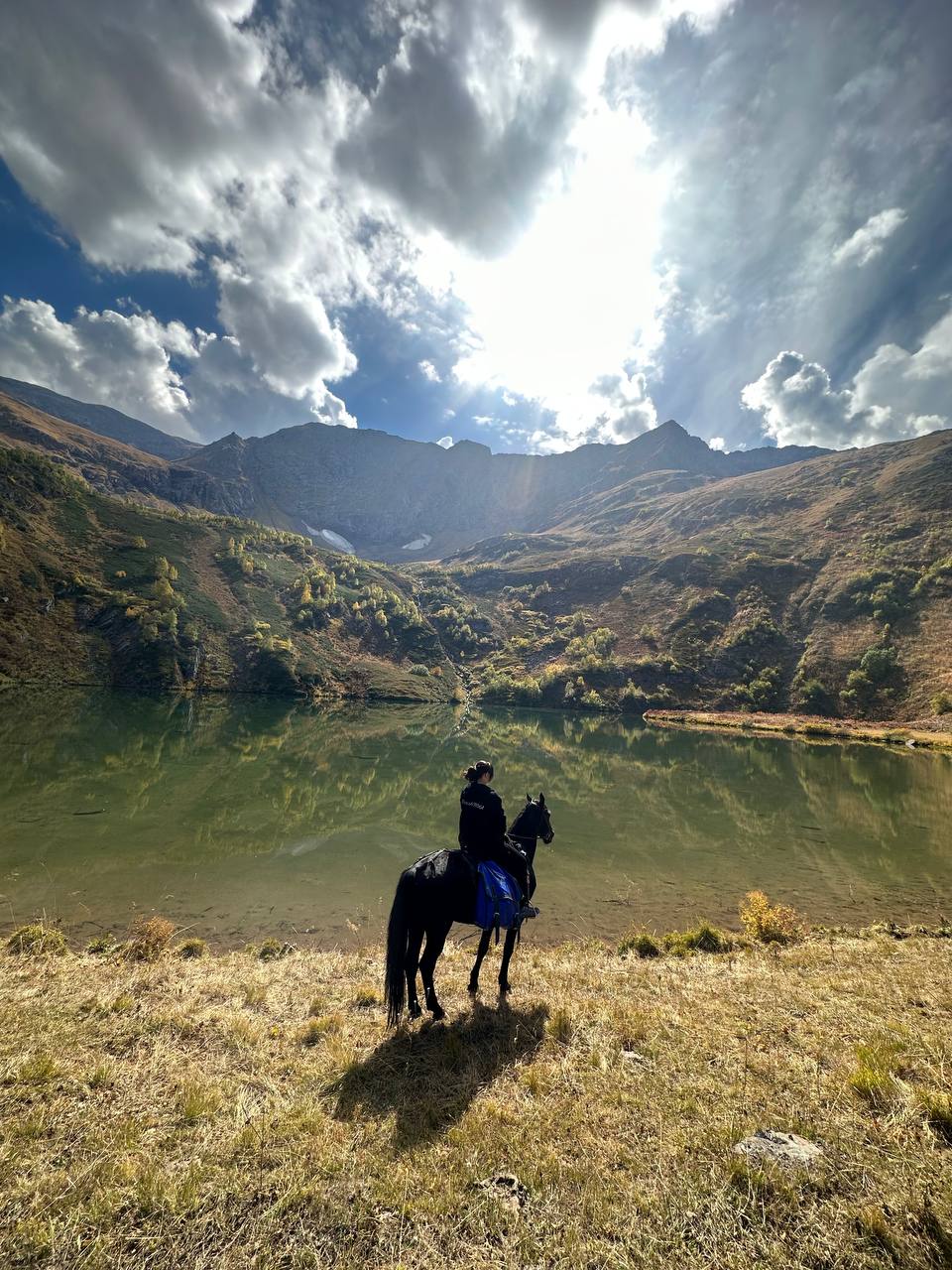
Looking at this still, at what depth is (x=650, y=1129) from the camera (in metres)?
5.14

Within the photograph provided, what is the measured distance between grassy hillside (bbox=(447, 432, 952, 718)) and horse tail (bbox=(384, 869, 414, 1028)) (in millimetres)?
91531

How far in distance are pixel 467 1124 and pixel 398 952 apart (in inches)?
116

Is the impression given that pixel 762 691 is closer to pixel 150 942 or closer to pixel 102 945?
pixel 150 942

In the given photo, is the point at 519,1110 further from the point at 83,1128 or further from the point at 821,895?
the point at 821,895

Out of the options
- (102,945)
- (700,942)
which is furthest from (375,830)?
(700,942)

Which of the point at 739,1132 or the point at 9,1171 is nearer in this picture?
the point at 9,1171

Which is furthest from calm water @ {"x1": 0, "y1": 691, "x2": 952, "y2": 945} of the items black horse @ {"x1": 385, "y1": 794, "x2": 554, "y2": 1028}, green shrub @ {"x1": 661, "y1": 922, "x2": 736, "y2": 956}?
black horse @ {"x1": 385, "y1": 794, "x2": 554, "y2": 1028}

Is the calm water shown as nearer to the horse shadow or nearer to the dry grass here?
the dry grass

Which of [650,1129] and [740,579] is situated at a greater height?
[740,579]

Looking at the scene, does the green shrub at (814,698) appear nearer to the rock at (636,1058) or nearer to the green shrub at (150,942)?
the rock at (636,1058)

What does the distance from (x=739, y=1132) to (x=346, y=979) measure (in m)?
7.67

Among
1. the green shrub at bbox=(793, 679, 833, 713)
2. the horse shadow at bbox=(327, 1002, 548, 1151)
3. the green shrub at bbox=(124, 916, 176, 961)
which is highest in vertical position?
the green shrub at bbox=(793, 679, 833, 713)

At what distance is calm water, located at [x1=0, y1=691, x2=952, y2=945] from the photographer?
51.0 ft

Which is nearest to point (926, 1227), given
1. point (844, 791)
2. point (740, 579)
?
point (844, 791)
